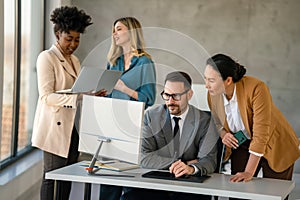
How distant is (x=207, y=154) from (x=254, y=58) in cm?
314

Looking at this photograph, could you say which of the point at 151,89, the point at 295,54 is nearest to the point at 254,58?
the point at 295,54

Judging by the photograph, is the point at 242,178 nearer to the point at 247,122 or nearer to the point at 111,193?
the point at 247,122

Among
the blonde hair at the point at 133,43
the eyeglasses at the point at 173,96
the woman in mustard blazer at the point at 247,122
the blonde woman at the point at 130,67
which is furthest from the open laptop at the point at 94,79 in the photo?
A: the woman in mustard blazer at the point at 247,122

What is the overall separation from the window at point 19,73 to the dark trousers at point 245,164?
1810 millimetres

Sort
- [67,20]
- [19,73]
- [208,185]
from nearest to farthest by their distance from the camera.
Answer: [208,185]
[67,20]
[19,73]

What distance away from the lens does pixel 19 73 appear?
196 inches

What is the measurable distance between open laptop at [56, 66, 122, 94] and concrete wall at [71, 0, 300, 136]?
2550 millimetres

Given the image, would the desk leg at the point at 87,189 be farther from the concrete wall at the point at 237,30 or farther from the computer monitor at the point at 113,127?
the concrete wall at the point at 237,30

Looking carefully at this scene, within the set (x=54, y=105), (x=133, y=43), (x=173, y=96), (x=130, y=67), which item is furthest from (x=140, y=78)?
(x=54, y=105)

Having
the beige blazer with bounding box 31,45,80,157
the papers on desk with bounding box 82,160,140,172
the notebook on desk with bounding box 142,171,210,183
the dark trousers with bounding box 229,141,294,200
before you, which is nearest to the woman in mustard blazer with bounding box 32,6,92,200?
the beige blazer with bounding box 31,45,80,157

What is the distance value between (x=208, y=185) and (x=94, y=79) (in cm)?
99

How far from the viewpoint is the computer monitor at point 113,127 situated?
2910mm

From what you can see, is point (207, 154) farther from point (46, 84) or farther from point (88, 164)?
point (46, 84)

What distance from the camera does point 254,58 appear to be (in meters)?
6.18
